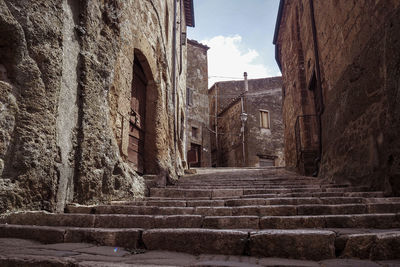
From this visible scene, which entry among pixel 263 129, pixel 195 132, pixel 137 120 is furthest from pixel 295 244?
pixel 263 129

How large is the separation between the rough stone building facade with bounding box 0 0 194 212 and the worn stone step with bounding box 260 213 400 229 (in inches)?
82.4

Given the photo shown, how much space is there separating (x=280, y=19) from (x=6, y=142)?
10.5 meters

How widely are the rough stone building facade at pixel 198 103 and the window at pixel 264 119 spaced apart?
3.73 metres

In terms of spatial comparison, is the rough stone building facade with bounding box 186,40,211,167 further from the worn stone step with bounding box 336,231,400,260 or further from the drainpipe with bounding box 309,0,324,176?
the worn stone step with bounding box 336,231,400,260

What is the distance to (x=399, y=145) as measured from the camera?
3.59m

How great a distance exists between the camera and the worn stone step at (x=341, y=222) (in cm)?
248

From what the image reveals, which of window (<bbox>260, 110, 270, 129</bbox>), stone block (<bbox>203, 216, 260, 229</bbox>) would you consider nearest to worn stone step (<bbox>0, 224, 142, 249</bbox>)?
stone block (<bbox>203, 216, 260, 229</bbox>)

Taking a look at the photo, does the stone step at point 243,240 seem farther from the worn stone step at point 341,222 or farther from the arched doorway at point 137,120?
the arched doorway at point 137,120

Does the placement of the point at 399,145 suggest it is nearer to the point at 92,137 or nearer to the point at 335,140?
the point at 335,140

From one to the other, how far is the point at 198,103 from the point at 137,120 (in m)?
15.6

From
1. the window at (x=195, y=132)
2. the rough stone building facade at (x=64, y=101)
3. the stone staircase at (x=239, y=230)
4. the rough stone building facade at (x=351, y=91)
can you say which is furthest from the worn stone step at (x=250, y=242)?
the window at (x=195, y=132)

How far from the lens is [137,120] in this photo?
5.86 meters

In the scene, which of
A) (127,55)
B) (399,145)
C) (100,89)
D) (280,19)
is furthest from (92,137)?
(280,19)

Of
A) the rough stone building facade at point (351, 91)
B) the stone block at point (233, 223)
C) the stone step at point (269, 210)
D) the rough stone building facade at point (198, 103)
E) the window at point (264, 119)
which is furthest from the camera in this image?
the window at point (264, 119)
